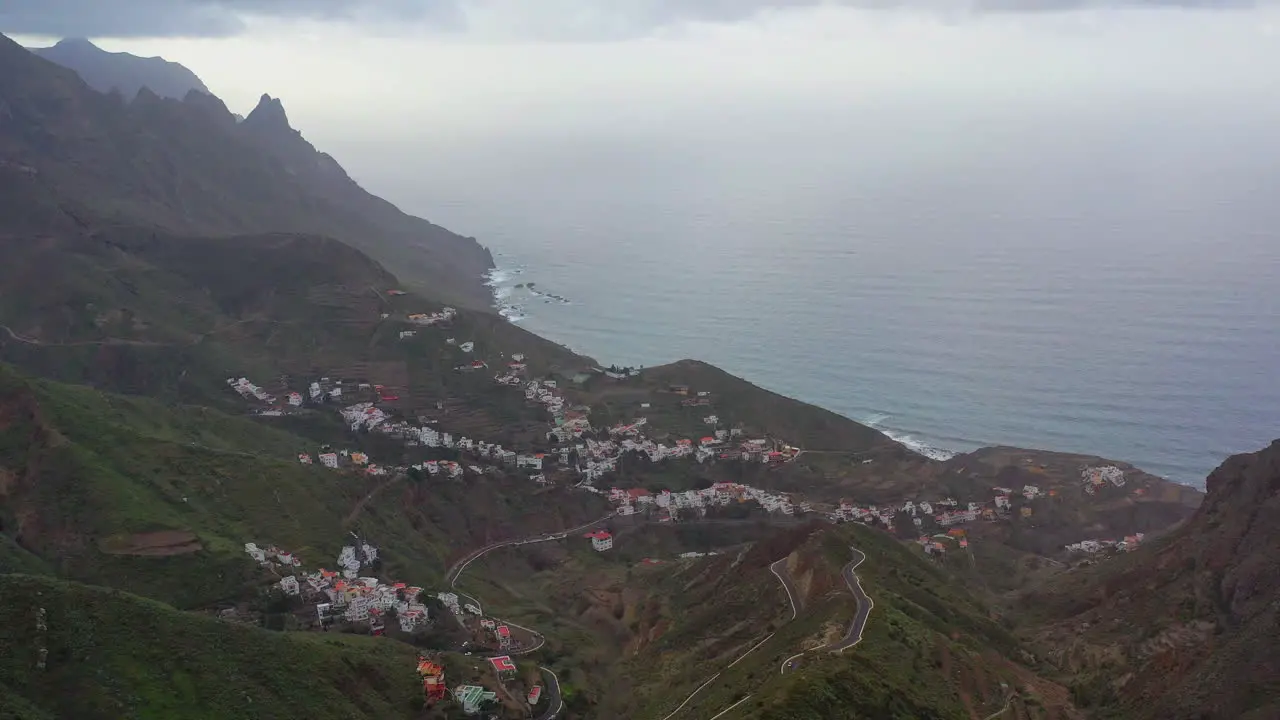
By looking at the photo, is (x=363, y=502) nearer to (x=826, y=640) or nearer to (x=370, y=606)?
(x=370, y=606)

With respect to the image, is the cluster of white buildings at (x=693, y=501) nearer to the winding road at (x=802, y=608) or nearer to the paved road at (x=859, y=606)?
the winding road at (x=802, y=608)

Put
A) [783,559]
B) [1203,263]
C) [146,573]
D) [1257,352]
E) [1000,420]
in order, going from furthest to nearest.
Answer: [1203,263]
[1257,352]
[1000,420]
[783,559]
[146,573]

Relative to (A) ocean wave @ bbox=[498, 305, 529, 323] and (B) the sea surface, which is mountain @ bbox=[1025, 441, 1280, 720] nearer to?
(B) the sea surface

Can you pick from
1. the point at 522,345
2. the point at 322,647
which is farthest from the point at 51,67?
the point at 322,647

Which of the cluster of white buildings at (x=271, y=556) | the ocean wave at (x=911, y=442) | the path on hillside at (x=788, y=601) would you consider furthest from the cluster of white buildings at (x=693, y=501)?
the cluster of white buildings at (x=271, y=556)

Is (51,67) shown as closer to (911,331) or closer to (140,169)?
(140,169)

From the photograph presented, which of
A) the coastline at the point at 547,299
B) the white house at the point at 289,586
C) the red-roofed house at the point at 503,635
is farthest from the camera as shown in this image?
the coastline at the point at 547,299
